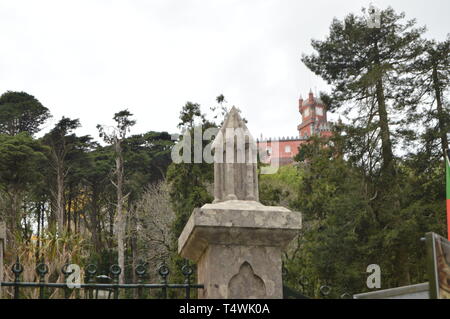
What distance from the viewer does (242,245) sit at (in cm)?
462

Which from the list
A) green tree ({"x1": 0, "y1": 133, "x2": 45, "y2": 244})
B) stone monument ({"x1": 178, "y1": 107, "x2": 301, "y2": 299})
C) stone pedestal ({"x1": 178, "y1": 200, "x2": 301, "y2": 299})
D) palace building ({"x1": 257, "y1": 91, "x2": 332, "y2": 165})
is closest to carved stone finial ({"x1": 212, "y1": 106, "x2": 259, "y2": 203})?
stone monument ({"x1": 178, "y1": 107, "x2": 301, "y2": 299})

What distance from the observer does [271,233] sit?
4.59m

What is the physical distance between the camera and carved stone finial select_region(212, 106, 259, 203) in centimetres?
502

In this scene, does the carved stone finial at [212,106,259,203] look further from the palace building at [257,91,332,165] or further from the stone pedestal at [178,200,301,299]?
the palace building at [257,91,332,165]

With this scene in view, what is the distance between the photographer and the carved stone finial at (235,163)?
5020mm

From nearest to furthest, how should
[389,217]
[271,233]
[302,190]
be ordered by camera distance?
[271,233] → [389,217] → [302,190]

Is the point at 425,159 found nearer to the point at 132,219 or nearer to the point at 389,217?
the point at 389,217

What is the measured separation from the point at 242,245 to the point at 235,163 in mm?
762

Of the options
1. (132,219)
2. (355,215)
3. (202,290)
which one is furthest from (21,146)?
(202,290)

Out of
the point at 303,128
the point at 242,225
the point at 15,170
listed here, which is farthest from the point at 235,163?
the point at 303,128

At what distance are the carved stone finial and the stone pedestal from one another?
1.14 ft

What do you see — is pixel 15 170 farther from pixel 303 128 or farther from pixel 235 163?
pixel 303 128

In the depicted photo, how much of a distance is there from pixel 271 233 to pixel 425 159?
2114 cm
